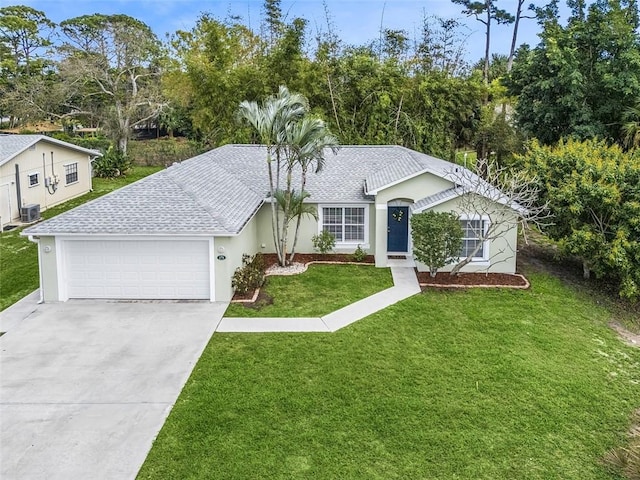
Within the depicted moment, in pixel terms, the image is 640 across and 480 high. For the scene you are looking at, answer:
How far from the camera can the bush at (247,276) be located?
48.8ft

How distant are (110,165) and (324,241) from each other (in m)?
20.2

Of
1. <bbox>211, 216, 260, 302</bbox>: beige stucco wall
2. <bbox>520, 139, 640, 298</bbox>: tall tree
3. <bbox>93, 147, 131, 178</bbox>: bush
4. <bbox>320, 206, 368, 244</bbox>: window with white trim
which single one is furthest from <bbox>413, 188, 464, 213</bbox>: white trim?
<bbox>93, 147, 131, 178</bbox>: bush

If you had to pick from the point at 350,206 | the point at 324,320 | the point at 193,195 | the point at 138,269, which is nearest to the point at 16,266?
the point at 138,269

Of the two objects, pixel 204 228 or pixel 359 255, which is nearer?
pixel 204 228

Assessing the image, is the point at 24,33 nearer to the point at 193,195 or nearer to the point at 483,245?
the point at 193,195

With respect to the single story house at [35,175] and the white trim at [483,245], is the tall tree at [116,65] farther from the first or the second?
the white trim at [483,245]

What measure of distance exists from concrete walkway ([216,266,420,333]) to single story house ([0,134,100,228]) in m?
14.1

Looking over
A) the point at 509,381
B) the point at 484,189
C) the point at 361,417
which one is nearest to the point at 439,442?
the point at 361,417

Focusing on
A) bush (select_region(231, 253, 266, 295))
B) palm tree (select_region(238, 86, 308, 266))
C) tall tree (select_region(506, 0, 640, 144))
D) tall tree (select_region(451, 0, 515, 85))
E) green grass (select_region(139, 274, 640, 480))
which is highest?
tall tree (select_region(451, 0, 515, 85))

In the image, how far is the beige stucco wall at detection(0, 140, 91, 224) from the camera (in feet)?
73.5

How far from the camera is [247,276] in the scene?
1509 centimetres

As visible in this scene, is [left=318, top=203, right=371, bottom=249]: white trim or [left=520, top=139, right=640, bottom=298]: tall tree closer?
[left=520, top=139, right=640, bottom=298]: tall tree

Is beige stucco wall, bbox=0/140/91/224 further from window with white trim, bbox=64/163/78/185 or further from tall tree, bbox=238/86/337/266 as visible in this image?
tall tree, bbox=238/86/337/266

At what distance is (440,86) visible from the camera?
2898 cm
